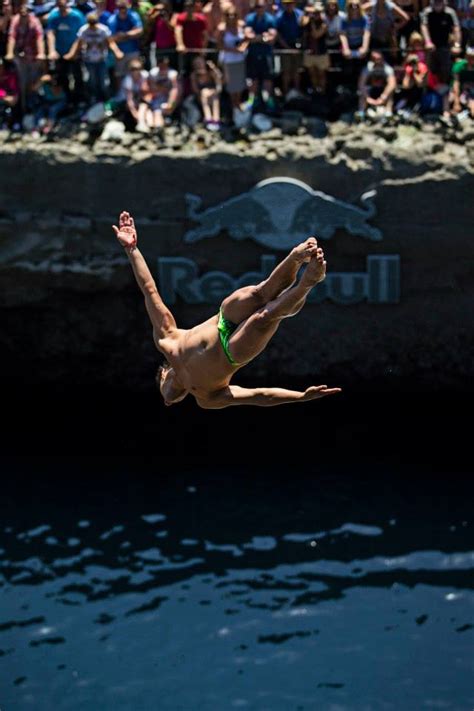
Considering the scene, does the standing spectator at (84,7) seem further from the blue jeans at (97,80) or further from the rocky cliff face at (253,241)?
the rocky cliff face at (253,241)

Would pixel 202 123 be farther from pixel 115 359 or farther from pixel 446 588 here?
pixel 446 588

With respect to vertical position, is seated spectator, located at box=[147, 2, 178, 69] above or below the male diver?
above

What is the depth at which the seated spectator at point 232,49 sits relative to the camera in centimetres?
2142

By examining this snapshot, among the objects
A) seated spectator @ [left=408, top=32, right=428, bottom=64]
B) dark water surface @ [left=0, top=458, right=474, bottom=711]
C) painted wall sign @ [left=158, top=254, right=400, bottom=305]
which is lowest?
dark water surface @ [left=0, top=458, right=474, bottom=711]

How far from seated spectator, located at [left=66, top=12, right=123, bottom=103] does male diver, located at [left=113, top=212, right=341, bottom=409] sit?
10.8 meters

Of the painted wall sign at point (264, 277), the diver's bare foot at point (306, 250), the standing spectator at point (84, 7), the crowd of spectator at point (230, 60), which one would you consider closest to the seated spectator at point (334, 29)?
the crowd of spectator at point (230, 60)

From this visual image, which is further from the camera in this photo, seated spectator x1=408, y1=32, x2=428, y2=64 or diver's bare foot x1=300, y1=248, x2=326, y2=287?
seated spectator x1=408, y1=32, x2=428, y2=64

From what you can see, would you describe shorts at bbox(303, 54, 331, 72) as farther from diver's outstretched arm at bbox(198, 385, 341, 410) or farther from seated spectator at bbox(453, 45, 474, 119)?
diver's outstretched arm at bbox(198, 385, 341, 410)

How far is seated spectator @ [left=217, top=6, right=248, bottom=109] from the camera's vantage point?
21422 millimetres

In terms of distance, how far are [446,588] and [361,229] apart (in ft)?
20.1

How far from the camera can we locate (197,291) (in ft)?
76.1

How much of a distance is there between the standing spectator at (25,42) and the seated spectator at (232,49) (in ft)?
9.24

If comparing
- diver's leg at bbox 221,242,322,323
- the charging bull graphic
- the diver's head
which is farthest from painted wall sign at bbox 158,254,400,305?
diver's leg at bbox 221,242,322,323

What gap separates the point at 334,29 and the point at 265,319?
40.1ft
